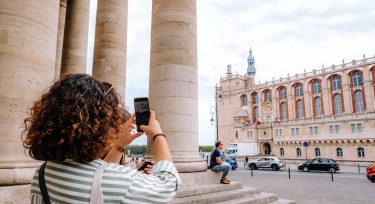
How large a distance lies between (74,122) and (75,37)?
1313 cm

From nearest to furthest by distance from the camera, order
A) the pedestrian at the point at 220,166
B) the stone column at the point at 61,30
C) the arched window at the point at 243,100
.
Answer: the pedestrian at the point at 220,166, the stone column at the point at 61,30, the arched window at the point at 243,100

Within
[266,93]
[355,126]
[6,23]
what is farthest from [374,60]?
[6,23]

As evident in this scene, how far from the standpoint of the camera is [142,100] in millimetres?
1779

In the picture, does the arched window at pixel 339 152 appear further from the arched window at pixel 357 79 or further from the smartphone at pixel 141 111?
the smartphone at pixel 141 111

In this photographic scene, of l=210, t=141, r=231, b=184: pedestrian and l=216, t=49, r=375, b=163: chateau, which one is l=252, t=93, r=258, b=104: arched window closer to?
l=216, t=49, r=375, b=163: chateau

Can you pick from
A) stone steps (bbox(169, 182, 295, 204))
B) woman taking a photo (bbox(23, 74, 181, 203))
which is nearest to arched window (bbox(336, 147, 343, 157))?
stone steps (bbox(169, 182, 295, 204))

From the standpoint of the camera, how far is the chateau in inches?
2082

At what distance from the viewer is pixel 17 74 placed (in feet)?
14.4

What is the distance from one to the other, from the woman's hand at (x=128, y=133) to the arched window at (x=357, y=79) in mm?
72417

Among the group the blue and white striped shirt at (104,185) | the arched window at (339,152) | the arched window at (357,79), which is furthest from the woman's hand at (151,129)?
the arched window at (357,79)

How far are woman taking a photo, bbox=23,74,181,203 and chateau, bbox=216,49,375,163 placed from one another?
45923mm

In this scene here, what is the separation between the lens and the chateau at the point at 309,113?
2082 inches

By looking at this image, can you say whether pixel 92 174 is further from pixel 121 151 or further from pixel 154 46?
pixel 154 46

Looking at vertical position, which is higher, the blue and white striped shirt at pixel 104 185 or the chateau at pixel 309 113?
the chateau at pixel 309 113
